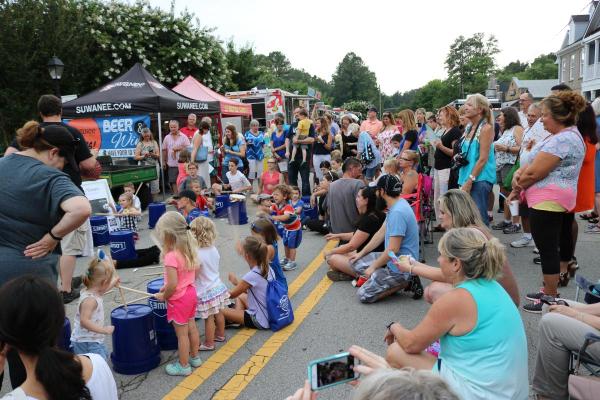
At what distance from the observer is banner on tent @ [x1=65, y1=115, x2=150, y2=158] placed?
12.3 m

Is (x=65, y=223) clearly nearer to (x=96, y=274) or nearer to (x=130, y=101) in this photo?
(x=96, y=274)

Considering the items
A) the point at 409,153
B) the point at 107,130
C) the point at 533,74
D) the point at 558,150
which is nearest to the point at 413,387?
the point at 558,150

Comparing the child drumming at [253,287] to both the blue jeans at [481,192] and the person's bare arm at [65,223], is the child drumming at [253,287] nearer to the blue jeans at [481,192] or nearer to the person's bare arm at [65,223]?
the person's bare arm at [65,223]

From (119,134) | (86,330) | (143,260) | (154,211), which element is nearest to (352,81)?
(119,134)

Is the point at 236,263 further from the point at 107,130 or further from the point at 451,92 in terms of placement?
the point at 451,92

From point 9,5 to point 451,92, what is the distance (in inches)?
3367

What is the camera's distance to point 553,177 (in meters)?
4.60

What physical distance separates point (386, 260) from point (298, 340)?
138 cm

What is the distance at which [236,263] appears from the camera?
7.08 meters

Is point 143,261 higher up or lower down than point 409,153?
lower down

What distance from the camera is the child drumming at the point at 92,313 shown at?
11.5ft

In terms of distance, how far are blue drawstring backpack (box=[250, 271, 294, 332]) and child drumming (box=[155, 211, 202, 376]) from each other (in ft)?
2.69

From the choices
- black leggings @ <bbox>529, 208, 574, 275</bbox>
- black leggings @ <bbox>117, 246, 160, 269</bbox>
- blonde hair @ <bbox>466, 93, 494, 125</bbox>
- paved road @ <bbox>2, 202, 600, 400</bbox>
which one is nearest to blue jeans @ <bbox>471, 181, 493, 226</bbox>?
blonde hair @ <bbox>466, 93, 494, 125</bbox>

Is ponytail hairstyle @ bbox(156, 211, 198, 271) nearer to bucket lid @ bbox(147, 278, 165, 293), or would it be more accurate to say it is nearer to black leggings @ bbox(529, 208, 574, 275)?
bucket lid @ bbox(147, 278, 165, 293)
